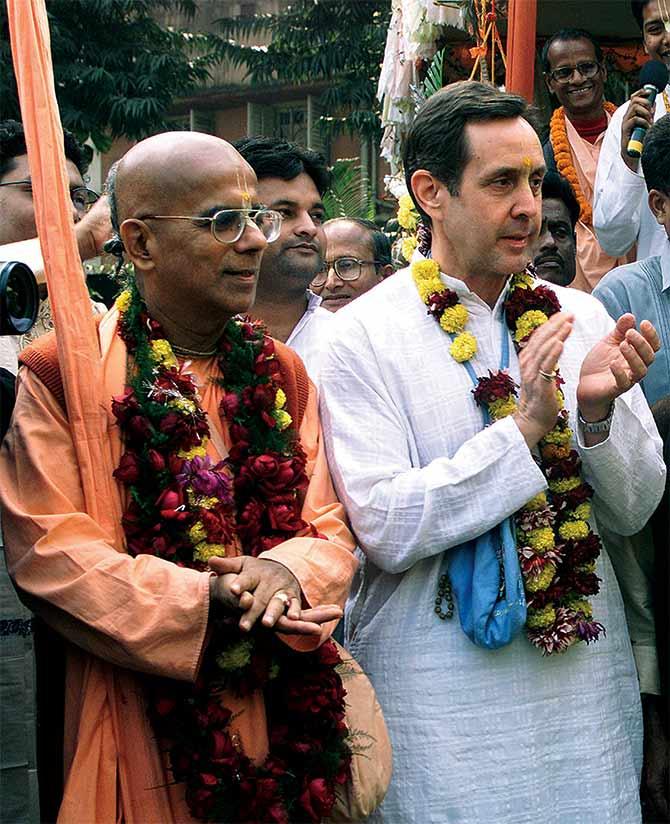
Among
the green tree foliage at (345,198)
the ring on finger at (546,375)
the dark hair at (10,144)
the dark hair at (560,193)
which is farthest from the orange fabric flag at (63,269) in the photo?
the green tree foliage at (345,198)

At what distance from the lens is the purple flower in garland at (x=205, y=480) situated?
2.92m

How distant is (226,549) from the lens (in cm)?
295

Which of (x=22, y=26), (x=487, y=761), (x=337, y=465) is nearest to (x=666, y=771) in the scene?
(x=487, y=761)

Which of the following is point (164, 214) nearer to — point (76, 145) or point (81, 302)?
point (81, 302)

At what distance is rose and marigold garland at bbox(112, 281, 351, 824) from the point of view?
111 inches

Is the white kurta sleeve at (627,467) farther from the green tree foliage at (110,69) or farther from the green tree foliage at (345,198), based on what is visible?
the green tree foliage at (110,69)

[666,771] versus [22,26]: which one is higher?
[22,26]

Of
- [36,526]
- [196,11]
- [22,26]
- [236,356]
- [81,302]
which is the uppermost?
[22,26]

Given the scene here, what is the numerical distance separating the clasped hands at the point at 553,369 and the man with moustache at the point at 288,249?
1.40 metres

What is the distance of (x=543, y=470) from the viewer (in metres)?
3.27

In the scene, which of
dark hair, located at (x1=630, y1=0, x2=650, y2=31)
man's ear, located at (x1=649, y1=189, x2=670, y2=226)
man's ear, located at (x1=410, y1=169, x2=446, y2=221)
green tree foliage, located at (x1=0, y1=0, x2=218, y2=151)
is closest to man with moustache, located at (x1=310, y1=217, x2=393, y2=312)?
dark hair, located at (x1=630, y1=0, x2=650, y2=31)

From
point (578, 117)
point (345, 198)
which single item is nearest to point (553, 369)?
point (578, 117)

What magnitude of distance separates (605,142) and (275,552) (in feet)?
10.1

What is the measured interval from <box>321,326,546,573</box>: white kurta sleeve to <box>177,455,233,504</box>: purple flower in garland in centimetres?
35
